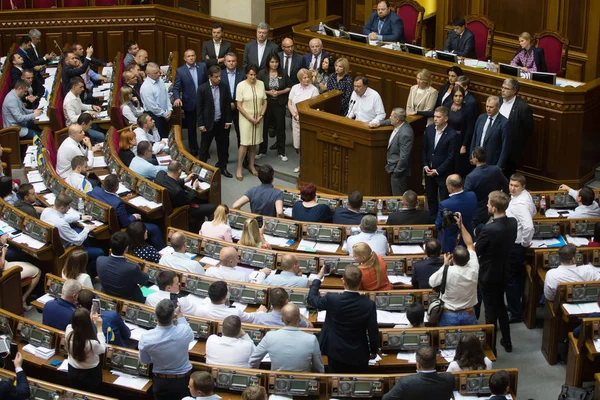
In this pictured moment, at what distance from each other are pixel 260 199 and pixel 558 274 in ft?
10.4

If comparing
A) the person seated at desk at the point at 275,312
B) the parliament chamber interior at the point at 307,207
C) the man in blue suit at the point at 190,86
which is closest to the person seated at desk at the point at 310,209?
the parliament chamber interior at the point at 307,207

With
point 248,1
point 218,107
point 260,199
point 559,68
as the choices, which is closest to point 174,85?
point 218,107

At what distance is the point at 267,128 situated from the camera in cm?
1275

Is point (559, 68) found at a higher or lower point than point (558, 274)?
higher

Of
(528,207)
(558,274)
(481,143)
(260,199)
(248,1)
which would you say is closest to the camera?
(558,274)

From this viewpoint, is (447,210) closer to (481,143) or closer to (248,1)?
(481,143)

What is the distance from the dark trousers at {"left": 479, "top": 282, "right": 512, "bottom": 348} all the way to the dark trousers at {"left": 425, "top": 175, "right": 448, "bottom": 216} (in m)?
2.46

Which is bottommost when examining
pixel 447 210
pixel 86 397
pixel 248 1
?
pixel 86 397

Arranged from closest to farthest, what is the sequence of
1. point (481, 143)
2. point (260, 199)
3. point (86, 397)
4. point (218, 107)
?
point (86, 397) → point (260, 199) → point (481, 143) → point (218, 107)

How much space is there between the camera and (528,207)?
355 inches

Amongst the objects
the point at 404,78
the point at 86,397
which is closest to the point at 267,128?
the point at 404,78

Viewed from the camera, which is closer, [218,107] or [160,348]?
[160,348]

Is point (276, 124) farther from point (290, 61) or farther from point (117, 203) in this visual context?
point (117, 203)

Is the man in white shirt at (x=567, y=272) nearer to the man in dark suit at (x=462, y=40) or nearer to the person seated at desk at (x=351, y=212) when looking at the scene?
the person seated at desk at (x=351, y=212)
